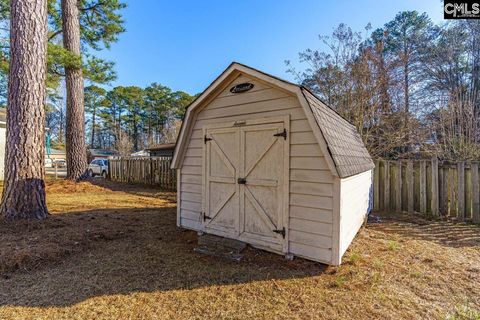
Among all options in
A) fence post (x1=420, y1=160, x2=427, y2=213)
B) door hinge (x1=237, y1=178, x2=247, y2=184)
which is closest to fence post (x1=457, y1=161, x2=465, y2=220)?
fence post (x1=420, y1=160, x2=427, y2=213)

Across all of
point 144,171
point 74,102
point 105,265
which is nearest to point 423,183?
point 105,265

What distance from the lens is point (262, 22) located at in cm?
934

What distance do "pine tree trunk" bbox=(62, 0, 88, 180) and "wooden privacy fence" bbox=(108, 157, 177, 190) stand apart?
7.70 ft

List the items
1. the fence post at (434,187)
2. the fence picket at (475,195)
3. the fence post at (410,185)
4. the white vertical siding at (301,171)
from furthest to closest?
the fence post at (410,185), the fence post at (434,187), the fence picket at (475,195), the white vertical siding at (301,171)

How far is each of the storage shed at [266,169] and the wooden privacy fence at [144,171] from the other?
22.5 feet

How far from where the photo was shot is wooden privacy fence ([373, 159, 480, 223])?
5648 mm

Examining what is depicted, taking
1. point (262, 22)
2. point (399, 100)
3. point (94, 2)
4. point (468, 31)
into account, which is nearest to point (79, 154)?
point (94, 2)

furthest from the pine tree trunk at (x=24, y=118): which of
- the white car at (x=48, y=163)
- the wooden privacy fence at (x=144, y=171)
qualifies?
the white car at (x=48, y=163)

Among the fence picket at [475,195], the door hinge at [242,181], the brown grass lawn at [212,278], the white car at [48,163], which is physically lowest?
the brown grass lawn at [212,278]

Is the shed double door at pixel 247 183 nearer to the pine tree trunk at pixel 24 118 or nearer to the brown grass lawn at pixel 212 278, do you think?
the brown grass lawn at pixel 212 278

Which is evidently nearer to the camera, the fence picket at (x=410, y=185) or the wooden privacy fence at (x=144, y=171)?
the fence picket at (x=410, y=185)

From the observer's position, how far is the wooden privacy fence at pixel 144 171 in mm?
11500

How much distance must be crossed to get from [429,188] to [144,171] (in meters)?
11.6

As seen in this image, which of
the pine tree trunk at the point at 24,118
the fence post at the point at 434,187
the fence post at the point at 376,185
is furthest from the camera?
the fence post at the point at 376,185
